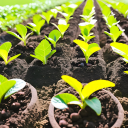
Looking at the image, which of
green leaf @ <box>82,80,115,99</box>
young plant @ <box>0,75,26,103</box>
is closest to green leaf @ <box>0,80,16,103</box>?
young plant @ <box>0,75,26,103</box>

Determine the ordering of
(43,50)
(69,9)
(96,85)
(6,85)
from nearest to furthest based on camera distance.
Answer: (96,85) → (6,85) → (43,50) → (69,9)

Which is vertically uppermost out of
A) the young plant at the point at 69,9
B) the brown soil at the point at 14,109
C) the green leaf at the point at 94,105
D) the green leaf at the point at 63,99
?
the young plant at the point at 69,9

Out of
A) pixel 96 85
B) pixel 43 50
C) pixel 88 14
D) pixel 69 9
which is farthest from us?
pixel 69 9

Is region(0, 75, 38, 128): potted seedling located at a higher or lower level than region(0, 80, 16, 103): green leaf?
lower

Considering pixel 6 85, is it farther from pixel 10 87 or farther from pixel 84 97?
pixel 84 97

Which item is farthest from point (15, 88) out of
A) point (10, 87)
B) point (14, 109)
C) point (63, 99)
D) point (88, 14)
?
point (88, 14)

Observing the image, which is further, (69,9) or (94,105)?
(69,9)

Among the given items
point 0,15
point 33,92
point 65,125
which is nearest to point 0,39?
point 0,15

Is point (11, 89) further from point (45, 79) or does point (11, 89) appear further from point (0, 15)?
point (0, 15)

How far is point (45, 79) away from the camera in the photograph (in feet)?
4.85

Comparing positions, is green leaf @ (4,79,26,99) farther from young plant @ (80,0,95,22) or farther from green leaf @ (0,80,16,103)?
young plant @ (80,0,95,22)

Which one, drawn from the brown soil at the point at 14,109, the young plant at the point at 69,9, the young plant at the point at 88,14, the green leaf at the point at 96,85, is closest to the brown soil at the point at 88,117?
the green leaf at the point at 96,85

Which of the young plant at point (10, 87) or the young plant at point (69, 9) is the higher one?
the young plant at point (69, 9)

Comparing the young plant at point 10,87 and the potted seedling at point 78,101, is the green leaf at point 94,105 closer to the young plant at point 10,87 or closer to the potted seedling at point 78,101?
the potted seedling at point 78,101
